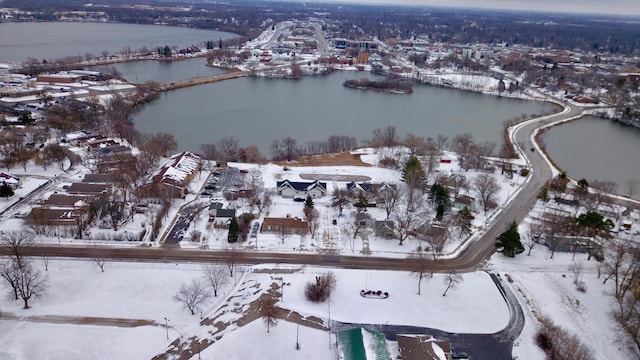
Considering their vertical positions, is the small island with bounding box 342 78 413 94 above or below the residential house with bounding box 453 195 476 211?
above

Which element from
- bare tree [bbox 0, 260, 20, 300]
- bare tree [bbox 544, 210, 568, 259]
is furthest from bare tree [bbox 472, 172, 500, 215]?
bare tree [bbox 0, 260, 20, 300]

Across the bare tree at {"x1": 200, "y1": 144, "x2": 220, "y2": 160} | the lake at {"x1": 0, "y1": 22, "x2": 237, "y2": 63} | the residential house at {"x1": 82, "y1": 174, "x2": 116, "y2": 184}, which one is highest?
the lake at {"x1": 0, "y1": 22, "x2": 237, "y2": 63}

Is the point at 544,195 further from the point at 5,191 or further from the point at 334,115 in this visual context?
the point at 5,191

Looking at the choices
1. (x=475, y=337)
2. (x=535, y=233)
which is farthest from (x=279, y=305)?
(x=535, y=233)

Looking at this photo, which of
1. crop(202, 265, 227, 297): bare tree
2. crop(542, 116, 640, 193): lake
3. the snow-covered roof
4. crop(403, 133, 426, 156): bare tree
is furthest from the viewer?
crop(542, 116, 640, 193): lake

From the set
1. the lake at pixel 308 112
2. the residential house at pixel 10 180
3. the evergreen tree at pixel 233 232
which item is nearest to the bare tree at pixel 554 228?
the evergreen tree at pixel 233 232

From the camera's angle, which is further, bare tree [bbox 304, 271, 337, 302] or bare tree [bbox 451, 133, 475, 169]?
bare tree [bbox 451, 133, 475, 169]

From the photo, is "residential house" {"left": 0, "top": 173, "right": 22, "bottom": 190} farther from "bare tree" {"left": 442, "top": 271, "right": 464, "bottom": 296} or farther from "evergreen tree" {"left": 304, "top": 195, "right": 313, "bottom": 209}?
"bare tree" {"left": 442, "top": 271, "right": 464, "bottom": 296}
